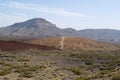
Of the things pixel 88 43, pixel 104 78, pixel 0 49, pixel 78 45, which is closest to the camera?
pixel 104 78

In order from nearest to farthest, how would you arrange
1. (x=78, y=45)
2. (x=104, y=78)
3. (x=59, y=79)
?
(x=104, y=78) → (x=59, y=79) → (x=78, y=45)

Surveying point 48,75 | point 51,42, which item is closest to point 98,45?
point 51,42

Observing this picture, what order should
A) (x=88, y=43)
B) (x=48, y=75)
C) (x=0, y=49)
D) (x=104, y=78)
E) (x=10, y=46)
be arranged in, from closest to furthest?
(x=104, y=78), (x=48, y=75), (x=0, y=49), (x=10, y=46), (x=88, y=43)

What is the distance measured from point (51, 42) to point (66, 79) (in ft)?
249

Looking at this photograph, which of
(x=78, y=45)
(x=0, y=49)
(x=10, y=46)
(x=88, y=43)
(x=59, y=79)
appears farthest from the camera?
(x=88, y=43)

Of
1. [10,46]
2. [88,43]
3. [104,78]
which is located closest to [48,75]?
[104,78]

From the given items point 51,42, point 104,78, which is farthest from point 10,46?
point 104,78

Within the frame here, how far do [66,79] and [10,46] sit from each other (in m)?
42.3

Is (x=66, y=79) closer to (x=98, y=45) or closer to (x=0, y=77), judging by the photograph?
(x=0, y=77)

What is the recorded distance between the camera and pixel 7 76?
27.2 meters

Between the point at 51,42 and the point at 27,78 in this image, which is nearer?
the point at 27,78

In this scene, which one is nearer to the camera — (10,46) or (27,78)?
(27,78)

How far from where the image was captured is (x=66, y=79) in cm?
2619

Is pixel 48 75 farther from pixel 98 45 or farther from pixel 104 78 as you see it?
pixel 98 45
